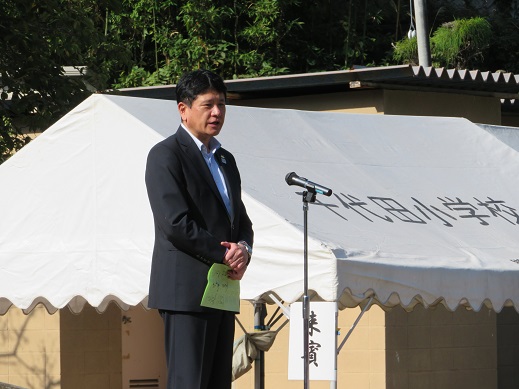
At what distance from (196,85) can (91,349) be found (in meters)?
6.72

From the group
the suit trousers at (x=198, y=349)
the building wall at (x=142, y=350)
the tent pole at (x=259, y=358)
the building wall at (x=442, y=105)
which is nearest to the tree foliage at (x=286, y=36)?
the building wall at (x=142, y=350)

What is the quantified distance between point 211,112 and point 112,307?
273 inches

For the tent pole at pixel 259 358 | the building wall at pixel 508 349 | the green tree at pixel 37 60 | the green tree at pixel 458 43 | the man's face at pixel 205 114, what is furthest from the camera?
the green tree at pixel 458 43

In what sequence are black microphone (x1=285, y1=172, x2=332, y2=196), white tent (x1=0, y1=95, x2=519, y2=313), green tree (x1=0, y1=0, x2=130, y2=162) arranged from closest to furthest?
black microphone (x1=285, y1=172, x2=332, y2=196) < white tent (x1=0, y1=95, x2=519, y2=313) < green tree (x1=0, y1=0, x2=130, y2=162)

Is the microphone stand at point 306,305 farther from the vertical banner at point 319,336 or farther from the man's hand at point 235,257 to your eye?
the man's hand at point 235,257

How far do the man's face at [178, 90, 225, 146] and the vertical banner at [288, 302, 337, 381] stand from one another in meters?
1.52

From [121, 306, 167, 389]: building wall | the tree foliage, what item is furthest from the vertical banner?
the tree foliage

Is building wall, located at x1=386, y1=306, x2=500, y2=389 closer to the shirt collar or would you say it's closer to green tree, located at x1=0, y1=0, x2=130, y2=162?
green tree, located at x1=0, y1=0, x2=130, y2=162

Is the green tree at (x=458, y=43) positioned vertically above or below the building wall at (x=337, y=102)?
above

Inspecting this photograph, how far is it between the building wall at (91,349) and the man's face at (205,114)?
6.46 m

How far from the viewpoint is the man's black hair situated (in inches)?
180

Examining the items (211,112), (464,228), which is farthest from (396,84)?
(211,112)

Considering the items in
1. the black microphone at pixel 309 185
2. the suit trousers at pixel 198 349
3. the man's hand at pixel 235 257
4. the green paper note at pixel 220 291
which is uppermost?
the black microphone at pixel 309 185

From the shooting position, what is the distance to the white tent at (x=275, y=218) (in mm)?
5777
